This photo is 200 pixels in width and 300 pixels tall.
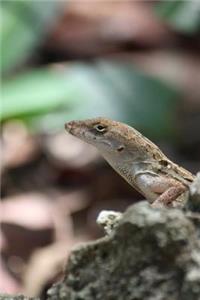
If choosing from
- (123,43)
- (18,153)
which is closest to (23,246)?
(18,153)

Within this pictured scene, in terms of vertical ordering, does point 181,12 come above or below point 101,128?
below

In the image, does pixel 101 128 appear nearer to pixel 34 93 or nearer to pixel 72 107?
pixel 34 93

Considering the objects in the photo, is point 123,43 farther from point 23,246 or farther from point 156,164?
point 156,164

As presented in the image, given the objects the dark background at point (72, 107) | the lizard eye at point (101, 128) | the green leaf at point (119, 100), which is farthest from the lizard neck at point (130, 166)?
the green leaf at point (119, 100)

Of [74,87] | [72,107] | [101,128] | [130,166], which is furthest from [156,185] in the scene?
[74,87]

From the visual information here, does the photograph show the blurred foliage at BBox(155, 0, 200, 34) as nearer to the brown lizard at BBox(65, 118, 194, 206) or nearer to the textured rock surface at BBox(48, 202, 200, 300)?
the brown lizard at BBox(65, 118, 194, 206)

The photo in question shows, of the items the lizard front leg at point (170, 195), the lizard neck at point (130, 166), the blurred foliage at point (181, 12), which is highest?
the lizard front leg at point (170, 195)

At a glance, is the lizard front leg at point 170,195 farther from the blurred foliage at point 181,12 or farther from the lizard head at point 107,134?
the blurred foliage at point 181,12
